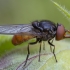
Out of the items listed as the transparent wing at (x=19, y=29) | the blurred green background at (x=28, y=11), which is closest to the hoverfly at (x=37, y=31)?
the transparent wing at (x=19, y=29)

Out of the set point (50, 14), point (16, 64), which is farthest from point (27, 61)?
point (50, 14)

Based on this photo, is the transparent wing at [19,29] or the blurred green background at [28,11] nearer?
the transparent wing at [19,29]

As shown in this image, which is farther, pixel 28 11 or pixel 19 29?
pixel 28 11

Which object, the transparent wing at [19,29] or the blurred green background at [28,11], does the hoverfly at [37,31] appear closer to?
the transparent wing at [19,29]

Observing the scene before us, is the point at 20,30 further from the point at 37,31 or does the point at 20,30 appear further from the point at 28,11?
the point at 28,11

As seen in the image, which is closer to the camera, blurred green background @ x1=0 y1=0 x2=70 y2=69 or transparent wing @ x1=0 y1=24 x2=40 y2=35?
transparent wing @ x1=0 y1=24 x2=40 y2=35

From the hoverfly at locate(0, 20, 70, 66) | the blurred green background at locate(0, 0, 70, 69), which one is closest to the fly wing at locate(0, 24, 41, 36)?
the hoverfly at locate(0, 20, 70, 66)

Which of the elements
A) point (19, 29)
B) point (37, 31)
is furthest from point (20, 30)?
point (37, 31)

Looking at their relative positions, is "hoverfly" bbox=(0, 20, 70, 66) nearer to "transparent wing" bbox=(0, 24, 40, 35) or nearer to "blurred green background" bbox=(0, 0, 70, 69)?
"transparent wing" bbox=(0, 24, 40, 35)
